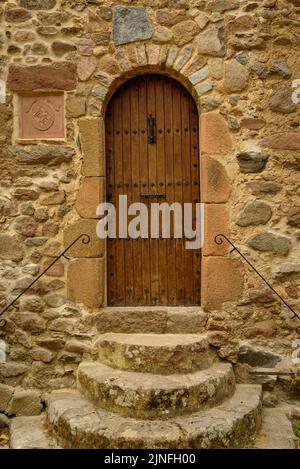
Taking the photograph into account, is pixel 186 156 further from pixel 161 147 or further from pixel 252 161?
pixel 252 161

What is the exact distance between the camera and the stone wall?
3955 millimetres

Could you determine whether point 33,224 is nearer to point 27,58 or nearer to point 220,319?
point 27,58

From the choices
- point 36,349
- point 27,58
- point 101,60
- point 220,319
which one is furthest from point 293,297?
point 27,58

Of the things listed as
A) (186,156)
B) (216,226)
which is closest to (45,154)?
(186,156)

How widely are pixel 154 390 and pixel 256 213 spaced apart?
1.68m

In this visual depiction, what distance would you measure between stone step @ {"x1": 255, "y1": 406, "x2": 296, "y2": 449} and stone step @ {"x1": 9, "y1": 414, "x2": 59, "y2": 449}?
1489 mm

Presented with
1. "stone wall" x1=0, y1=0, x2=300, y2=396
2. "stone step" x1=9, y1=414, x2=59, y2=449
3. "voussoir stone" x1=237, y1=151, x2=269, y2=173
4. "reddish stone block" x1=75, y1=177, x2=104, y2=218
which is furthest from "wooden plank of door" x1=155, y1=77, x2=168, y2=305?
"stone step" x1=9, y1=414, x2=59, y2=449

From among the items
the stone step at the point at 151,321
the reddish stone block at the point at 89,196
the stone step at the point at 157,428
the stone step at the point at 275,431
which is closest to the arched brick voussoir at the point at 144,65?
the reddish stone block at the point at 89,196

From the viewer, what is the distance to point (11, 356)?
13.3 feet

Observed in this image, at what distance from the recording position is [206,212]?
4004 mm

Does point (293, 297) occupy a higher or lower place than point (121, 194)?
lower

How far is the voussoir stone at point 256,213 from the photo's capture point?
3963mm
